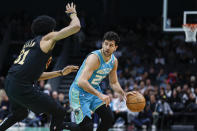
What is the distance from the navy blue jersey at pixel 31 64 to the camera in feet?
17.3

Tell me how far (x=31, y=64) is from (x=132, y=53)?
14.2 metres

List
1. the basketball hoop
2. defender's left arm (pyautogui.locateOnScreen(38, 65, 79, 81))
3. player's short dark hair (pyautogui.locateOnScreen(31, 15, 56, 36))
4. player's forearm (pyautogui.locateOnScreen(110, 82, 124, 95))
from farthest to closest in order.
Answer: the basketball hoop
player's forearm (pyautogui.locateOnScreen(110, 82, 124, 95))
defender's left arm (pyautogui.locateOnScreen(38, 65, 79, 81))
player's short dark hair (pyautogui.locateOnScreen(31, 15, 56, 36))

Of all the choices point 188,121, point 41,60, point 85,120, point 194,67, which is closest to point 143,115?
point 188,121

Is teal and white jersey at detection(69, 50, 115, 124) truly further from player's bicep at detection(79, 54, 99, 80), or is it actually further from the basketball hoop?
the basketball hoop

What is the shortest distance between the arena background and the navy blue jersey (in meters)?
7.08

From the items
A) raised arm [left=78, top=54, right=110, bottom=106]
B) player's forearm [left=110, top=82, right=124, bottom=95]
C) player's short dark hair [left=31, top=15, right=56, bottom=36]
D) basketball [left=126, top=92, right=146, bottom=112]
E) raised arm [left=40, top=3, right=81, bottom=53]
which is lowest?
basketball [left=126, top=92, right=146, bottom=112]

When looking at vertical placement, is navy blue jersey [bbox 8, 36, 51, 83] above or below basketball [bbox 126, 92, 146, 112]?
above

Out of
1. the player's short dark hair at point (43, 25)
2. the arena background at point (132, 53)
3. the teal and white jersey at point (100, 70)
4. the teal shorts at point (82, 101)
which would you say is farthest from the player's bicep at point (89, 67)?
the arena background at point (132, 53)

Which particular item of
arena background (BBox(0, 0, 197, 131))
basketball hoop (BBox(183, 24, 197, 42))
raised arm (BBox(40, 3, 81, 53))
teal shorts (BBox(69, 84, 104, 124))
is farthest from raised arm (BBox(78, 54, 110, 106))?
arena background (BBox(0, 0, 197, 131))

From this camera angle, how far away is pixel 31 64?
527 centimetres

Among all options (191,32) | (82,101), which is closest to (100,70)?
(82,101)

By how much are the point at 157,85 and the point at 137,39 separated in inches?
182

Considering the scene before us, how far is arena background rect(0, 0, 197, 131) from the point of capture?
1453 centimetres

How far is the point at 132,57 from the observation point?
62.4 feet
